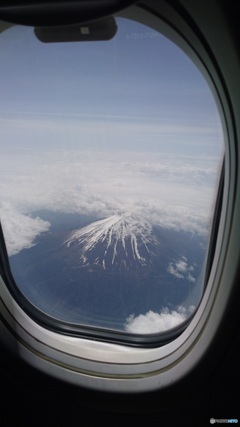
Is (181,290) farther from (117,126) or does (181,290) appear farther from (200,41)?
(200,41)

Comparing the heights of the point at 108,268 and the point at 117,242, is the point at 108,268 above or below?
below

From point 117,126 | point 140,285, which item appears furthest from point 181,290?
point 117,126

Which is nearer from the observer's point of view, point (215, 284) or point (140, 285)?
point (215, 284)

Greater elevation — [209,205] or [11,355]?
[209,205]

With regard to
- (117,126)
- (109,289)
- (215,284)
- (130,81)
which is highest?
(130,81)

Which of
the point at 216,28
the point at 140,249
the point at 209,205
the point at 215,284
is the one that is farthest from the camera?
the point at 140,249

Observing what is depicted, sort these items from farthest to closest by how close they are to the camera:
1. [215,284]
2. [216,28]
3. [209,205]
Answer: [209,205]
[215,284]
[216,28]

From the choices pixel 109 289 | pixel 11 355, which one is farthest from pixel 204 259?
pixel 11 355

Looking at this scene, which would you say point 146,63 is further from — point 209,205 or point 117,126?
point 209,205
